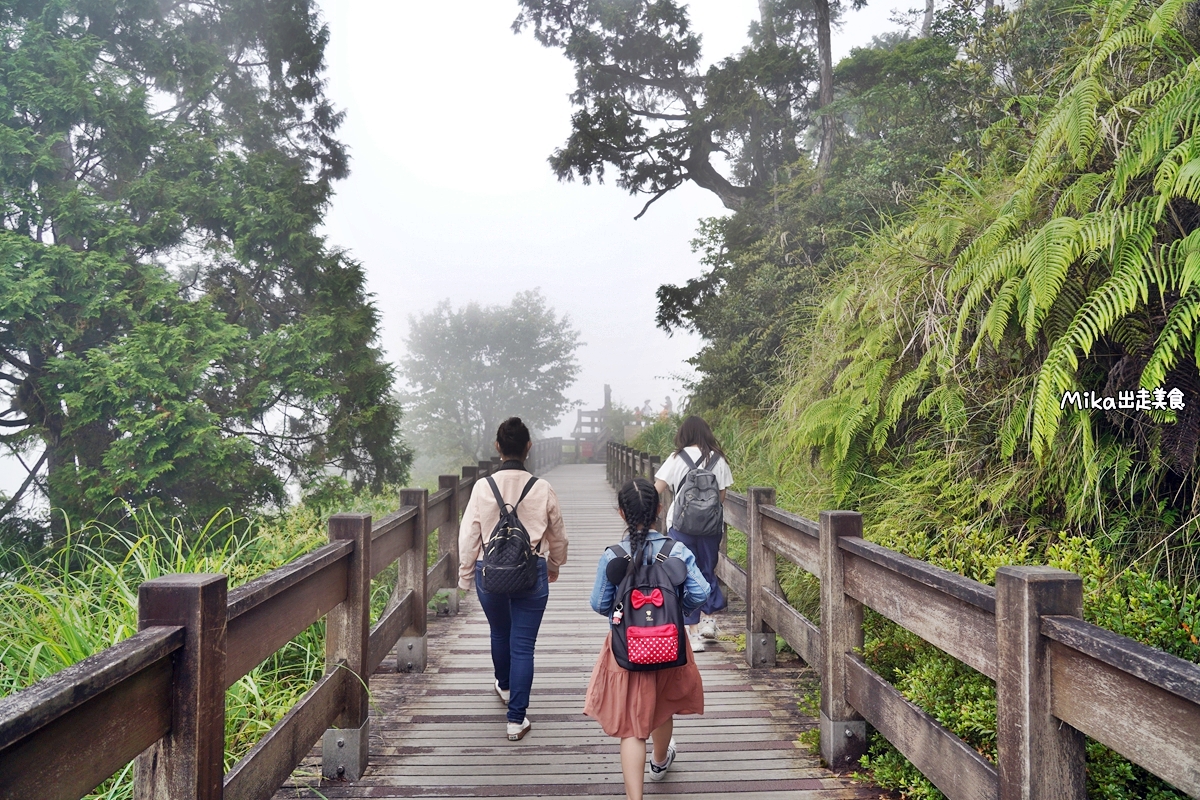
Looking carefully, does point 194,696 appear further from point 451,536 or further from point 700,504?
point 451,536

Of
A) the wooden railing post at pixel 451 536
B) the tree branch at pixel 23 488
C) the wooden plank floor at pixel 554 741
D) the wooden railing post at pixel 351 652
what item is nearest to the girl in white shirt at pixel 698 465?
the wooden plank floor at pixel 554 741

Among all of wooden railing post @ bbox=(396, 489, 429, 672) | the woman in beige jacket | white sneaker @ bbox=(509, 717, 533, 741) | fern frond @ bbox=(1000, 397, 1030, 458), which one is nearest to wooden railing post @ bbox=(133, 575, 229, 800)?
the woman in beige jacket

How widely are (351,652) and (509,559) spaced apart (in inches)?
30.2

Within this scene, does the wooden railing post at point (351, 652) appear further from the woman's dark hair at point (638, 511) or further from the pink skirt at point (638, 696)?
the woman's dark hair at point (638, 511)

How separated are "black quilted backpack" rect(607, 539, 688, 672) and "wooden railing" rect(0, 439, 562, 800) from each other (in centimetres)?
113

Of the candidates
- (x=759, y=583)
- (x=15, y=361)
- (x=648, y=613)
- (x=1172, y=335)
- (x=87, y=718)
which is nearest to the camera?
(x=87, y=718)

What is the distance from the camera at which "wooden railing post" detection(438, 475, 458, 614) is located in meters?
6.34

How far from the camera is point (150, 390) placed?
10.7 m

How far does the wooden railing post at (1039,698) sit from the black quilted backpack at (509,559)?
2.10 m

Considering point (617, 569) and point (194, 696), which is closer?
point (194, 696)

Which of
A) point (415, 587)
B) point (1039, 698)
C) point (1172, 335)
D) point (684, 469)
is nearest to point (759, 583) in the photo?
point (684, 469)

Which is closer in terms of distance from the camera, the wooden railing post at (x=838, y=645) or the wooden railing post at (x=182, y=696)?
the wooden railing post at (x=182, y=696)

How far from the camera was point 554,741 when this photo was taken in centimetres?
362

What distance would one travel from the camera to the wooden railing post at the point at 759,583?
4.70 m
